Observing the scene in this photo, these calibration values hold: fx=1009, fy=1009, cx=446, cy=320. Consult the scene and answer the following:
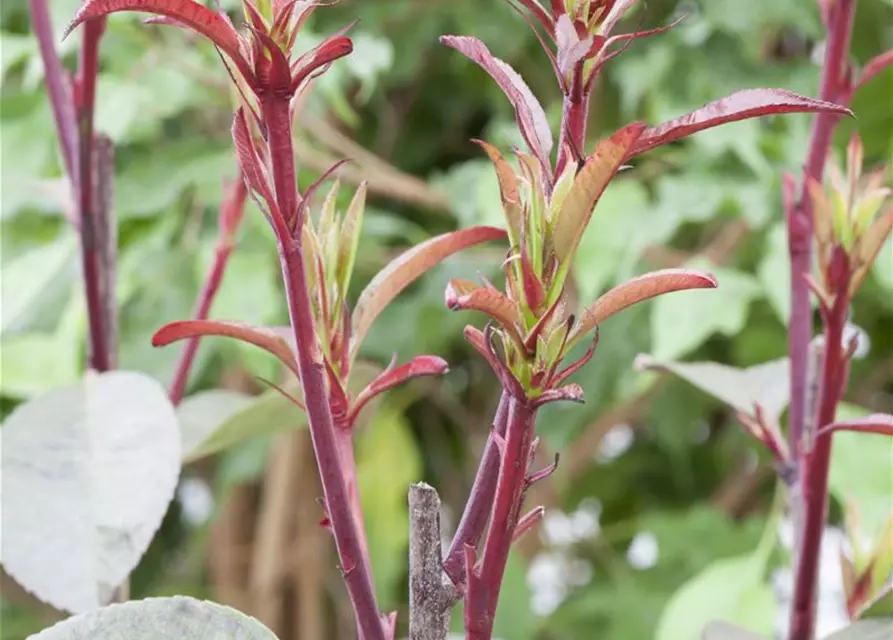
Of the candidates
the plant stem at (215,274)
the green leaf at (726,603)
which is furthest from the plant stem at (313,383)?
the green leaf at (726,603)

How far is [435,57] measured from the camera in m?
0.87

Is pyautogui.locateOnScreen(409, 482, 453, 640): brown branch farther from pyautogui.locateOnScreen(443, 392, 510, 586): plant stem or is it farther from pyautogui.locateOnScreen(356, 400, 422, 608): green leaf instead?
pyautogui.locateOnScreen(356, 400, 422, 608): green leaf

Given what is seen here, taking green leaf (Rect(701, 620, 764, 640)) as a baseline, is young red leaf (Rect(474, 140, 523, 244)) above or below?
above

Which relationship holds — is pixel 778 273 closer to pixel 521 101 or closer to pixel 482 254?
pixel 482 254

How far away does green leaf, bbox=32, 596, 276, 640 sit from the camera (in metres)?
0.14

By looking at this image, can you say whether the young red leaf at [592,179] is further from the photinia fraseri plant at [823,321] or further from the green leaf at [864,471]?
the green leaf at [864,471]

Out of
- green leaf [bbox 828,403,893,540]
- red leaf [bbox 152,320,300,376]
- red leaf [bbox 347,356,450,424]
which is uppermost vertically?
red leaf [bbox 152,320,300,376]

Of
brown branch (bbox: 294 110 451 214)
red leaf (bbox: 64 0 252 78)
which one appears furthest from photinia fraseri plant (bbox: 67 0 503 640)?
brown branch (bbox: 294 110 451 214)

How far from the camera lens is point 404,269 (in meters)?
0.18

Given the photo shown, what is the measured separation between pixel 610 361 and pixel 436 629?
21.2 inches

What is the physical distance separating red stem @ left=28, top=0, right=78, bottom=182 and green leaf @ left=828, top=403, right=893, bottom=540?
0.36 m

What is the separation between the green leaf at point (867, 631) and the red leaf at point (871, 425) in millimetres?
39

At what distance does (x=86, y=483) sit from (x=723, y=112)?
142mm

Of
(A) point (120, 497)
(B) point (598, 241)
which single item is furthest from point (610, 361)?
(A) point (120, 497)
